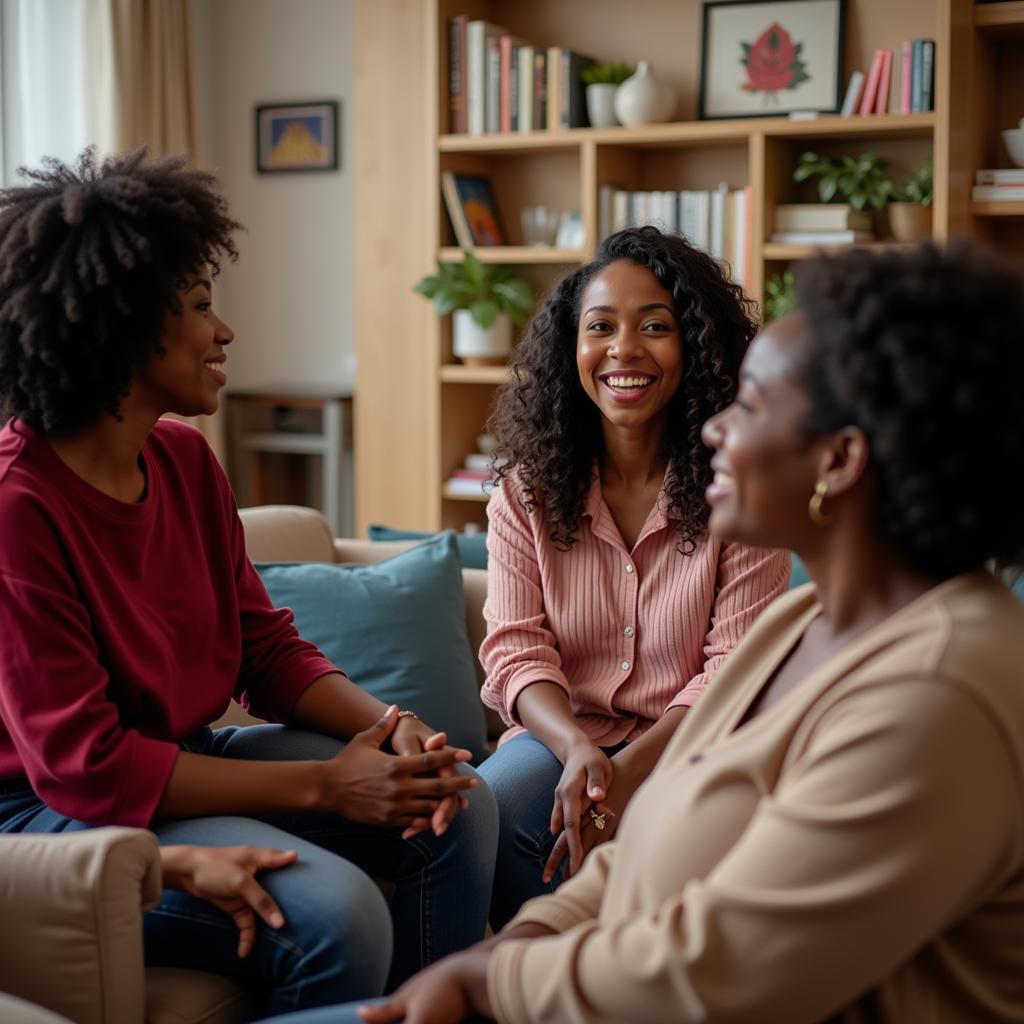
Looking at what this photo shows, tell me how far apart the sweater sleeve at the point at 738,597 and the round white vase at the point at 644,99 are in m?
2.17

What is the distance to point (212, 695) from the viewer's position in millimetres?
1744

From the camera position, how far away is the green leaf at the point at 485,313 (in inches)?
158

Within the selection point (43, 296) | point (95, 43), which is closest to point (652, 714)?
point (43, 296)

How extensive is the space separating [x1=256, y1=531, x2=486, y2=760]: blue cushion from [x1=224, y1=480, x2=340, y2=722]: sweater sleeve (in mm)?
504

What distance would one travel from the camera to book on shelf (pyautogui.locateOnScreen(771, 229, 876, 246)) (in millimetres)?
3707

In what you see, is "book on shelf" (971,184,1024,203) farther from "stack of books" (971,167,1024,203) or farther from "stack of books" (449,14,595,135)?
"stack of books" (449,14,595,135)

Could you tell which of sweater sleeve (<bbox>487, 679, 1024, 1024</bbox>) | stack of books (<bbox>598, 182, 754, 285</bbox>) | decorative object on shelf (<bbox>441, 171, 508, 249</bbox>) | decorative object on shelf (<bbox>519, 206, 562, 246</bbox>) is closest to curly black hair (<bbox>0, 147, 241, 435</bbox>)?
sweater sleeve (<bbox>487, 679, 1024, 1024</bbox>)

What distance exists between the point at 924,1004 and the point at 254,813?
86 centimetres

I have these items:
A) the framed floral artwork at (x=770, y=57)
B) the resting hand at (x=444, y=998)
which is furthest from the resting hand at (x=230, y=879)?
the framed floral artwork at (x=770, y=57)

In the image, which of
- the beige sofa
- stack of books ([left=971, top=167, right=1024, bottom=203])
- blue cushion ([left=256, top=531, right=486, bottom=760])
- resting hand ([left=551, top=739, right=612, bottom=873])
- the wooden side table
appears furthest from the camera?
the wooden side table

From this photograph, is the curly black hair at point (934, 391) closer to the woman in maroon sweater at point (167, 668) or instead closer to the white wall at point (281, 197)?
the woman in maroon sweater at point (167, 668)

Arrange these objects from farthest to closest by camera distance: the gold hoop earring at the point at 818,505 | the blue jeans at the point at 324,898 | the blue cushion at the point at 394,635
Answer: the blue cushion at the point at 394,635
the blue jeans at the point at 324,898
the gold hoop earring at the point at 818,505

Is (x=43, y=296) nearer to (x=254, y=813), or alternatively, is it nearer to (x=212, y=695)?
(x=212, y=695)

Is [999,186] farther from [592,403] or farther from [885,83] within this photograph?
[592,403]
